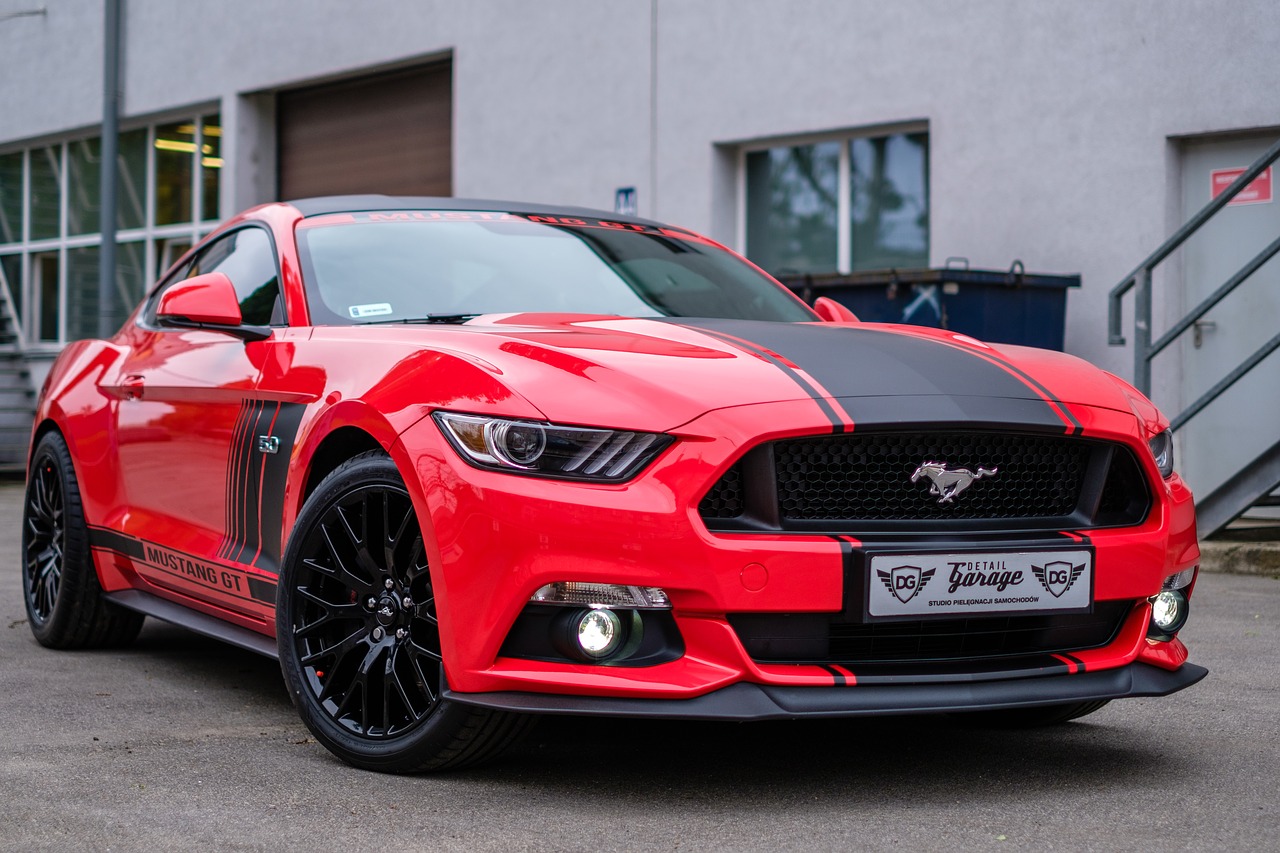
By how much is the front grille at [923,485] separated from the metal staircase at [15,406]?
49.5ft

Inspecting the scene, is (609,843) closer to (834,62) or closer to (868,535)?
(868,535)

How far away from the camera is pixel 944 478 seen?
11.2 ft

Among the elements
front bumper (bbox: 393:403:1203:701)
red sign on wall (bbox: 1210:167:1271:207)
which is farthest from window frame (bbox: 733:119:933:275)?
front bumper (bbox: 393:403:1203:701)

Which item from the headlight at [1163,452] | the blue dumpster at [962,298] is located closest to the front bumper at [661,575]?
the headlight at [1163,452]

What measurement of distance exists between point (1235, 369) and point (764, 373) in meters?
5.51

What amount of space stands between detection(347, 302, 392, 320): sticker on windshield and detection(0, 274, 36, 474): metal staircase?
13722 millimetres

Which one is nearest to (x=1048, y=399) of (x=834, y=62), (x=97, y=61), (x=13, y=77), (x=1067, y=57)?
(x=1067, y=57)

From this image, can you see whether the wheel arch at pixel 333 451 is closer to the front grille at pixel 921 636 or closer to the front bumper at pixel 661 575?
the front bumper at pixel 661 575

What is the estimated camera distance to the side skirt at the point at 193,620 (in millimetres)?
4236

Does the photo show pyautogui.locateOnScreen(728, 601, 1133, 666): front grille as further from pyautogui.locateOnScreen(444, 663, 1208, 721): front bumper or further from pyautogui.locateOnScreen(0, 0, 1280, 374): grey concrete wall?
pyautogui.locateOnScreen(0, 0, 1280, 374): grey concrete wall

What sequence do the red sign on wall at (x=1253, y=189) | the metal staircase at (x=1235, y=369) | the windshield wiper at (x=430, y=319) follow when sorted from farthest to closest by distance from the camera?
the red sign on wall at (x=1253, y=189) < the metal staircase at (x=1235, y=369) < the windshield wiper at (x=430, y=319)

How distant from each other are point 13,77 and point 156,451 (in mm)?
17410

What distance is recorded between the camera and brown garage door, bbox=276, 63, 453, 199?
1511 centimetres

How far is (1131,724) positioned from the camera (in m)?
4.25
